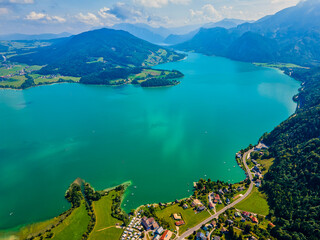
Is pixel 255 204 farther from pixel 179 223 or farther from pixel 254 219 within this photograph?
pixel 179 223

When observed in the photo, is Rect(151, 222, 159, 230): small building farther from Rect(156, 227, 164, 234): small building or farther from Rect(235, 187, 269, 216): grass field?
Rect(235, 187, 269, 216): grass field

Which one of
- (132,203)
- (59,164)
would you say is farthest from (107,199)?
(59,164)

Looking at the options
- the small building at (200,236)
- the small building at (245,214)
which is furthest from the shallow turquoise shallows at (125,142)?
the small building at (245,214)

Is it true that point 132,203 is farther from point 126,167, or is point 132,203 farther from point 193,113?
point 193,113

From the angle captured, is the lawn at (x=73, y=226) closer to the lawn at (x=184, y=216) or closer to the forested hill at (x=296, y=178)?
the lawn at (x=184, y=216)

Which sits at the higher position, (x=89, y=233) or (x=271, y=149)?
(x=271, y=149)
